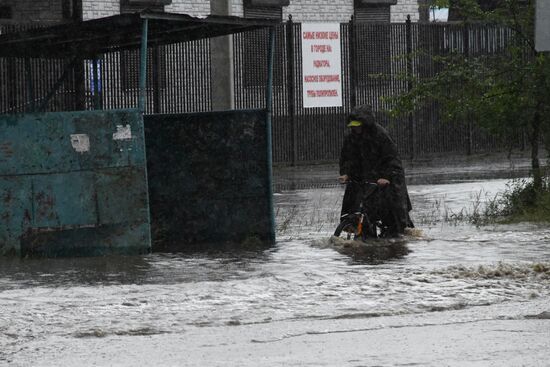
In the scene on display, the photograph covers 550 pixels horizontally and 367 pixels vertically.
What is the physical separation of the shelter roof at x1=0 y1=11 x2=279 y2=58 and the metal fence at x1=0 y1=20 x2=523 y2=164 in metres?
9.17

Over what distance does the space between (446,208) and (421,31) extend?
13542mm

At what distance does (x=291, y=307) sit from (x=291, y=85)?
20480 millimetres

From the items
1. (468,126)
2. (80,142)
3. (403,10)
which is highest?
(403,10)

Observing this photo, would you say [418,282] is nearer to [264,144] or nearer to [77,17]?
[264,144]

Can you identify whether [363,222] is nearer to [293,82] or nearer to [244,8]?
[293,82]

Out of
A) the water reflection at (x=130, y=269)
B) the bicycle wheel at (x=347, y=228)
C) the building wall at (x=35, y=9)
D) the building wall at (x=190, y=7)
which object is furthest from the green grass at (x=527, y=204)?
the building wall at (x=35, y=9)

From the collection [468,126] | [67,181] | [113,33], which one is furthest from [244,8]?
[67,181]

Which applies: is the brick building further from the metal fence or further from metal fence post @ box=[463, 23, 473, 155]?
metal fence post @ box=[463, 23, 473, 155]

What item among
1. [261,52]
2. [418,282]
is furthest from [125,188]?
[261,52]

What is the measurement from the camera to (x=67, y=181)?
13.4m

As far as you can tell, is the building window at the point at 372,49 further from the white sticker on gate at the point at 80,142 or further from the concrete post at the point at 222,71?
the white sticker on gate at the point at 80,142

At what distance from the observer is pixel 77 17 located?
25.7 meters

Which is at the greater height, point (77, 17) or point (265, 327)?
point (77, 17)

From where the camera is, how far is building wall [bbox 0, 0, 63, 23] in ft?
107
